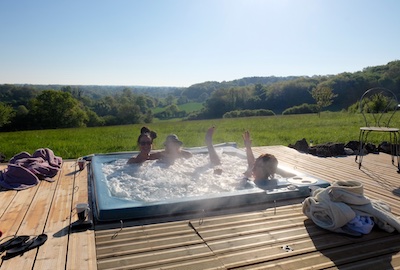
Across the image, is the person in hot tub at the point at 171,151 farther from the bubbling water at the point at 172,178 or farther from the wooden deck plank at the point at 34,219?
the wooden deck plank at the point at 34,219

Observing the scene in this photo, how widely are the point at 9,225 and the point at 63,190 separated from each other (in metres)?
1.03

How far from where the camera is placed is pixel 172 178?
4.57 metres

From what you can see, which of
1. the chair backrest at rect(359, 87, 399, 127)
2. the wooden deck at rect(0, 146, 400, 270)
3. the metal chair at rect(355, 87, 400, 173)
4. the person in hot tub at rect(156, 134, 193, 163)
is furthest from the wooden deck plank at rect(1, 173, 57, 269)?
the chair backrest at rect(359, 87, 399, 127)

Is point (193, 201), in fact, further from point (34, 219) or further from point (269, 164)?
point (34, 219)

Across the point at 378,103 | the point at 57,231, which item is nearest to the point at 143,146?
the point at 57,231

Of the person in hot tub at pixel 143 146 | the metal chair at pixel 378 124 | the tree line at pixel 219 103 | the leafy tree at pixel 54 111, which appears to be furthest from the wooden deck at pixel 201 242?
the leafy tree at pixel 54 111

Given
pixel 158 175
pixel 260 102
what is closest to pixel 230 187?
pixel 158 175

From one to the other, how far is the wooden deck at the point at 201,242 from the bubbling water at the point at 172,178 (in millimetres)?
895

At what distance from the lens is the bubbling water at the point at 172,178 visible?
13.0 ft

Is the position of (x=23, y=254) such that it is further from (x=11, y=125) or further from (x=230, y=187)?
(x=11, y=125)

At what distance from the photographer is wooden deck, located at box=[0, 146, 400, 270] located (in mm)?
2027

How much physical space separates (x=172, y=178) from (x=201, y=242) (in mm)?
Result: 2295

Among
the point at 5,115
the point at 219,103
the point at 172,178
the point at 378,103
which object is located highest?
the point at 378,103

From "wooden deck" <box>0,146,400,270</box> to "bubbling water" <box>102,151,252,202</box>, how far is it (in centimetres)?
89
